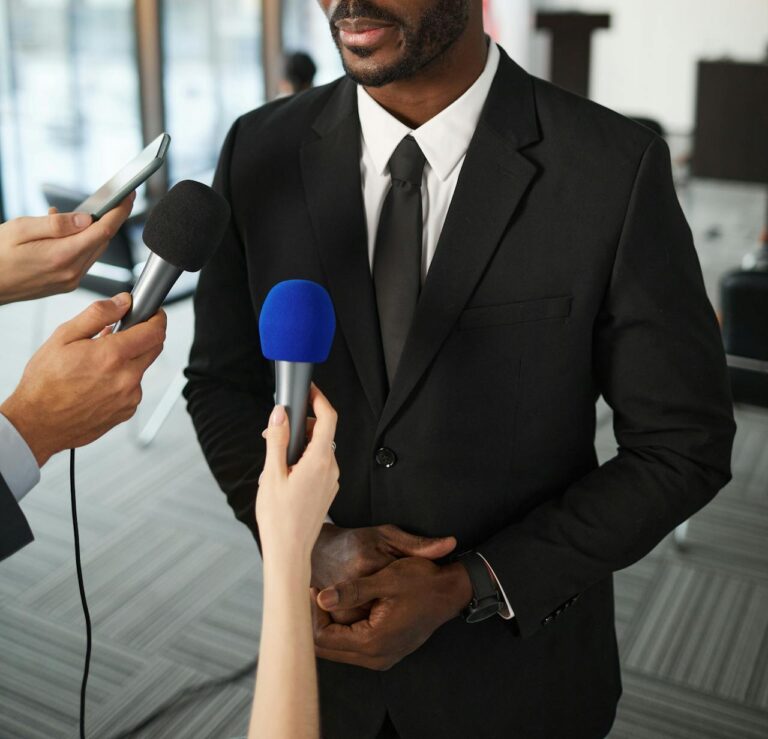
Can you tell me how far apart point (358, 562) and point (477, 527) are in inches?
7.1

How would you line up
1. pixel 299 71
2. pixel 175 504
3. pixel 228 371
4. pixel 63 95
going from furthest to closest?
pixel 63 95 → pixel 299 71 → pixel 175 504 → pixel 228 371

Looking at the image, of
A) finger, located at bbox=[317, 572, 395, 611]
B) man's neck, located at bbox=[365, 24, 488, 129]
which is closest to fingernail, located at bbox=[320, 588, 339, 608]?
finger, located at bbox=[317, 572, 395, 611]

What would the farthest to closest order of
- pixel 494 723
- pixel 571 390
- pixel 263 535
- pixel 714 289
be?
pixel 714 289 → pixel 494 723 → pixel 571 390 → pixel 263 535

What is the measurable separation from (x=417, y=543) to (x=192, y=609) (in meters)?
1.86

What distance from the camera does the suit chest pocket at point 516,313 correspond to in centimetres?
114

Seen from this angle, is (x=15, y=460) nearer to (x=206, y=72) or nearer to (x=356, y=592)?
(x=356, y=592)

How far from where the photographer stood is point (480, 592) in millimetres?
1163

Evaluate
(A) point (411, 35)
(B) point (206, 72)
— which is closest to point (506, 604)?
(A) point (411, 35)

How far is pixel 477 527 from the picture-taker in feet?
4.04

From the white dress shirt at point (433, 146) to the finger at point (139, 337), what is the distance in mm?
296

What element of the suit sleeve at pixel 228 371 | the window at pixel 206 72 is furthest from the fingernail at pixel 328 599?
the window at pixel 206 72

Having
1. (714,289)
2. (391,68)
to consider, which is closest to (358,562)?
(391,68)

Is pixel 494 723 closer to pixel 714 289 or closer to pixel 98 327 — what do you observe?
pixel 98 327

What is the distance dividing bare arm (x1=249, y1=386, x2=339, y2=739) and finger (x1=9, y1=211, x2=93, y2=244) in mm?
486
